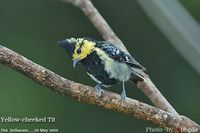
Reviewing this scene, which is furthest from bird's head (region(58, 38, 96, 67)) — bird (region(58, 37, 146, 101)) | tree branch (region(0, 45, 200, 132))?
tree branch (region(0, 45, 200, 132))

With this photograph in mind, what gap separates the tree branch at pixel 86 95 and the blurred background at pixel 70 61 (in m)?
1.35

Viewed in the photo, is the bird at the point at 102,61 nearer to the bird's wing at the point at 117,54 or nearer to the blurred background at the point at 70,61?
the bird's wing at the point at 117,54

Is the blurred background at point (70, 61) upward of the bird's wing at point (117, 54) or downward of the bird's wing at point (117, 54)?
upward

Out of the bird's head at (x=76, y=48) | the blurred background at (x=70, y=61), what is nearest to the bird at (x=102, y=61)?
the bird's head at (x=76, y=48)

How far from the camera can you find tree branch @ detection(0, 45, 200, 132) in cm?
223

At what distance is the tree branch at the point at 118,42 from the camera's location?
2514 mm

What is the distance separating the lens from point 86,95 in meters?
2.30

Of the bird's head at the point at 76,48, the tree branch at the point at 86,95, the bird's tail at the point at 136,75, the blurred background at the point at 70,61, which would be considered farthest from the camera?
the blurred background at the point at 70,61

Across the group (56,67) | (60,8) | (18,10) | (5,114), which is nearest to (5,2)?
(18,10)

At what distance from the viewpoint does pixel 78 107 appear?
404 centimetres

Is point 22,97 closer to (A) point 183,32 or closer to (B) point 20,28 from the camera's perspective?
(B) point 20,28

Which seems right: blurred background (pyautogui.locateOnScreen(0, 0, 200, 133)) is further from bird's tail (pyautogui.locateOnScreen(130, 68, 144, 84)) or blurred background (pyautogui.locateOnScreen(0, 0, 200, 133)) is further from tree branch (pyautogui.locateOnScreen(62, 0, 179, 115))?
bird's tail (pyautogui.locateOnScreen(130, 68, 144, 84))

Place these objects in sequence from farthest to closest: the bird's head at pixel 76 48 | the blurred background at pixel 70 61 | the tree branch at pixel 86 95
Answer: the blurred background at pixel 70 61
the bird's head at pixel 76 48
the tree branch at pixel 86 95

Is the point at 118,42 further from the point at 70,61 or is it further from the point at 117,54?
the point at 70,61
